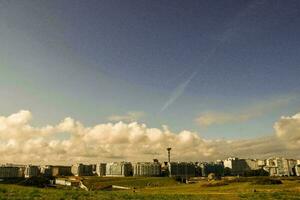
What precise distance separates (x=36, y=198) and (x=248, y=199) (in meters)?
33.3

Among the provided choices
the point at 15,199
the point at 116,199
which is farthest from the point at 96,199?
the point at 15,199

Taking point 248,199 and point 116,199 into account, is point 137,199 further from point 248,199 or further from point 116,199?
point 248,199

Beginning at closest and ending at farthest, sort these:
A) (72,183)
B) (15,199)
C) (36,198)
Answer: (15,199) < (36,198) < (72,183)

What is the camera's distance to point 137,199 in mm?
46281

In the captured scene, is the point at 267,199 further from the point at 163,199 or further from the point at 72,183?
the point at 72,183

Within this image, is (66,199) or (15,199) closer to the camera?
(15,199)

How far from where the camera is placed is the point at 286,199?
173ft

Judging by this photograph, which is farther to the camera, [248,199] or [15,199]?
[248,199]

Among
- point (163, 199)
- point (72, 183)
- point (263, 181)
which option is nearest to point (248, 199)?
point (163, 199)

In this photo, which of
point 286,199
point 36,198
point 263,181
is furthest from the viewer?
point 263,181

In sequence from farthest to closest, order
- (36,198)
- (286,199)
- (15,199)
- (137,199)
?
1. (286,199)
2. (137,199)
3. (36,198)
4. (15,199)

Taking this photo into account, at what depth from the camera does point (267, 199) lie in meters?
53.2

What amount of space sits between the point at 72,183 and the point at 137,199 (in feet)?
471

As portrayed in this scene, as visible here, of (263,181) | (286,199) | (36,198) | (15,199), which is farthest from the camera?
(263,181)
